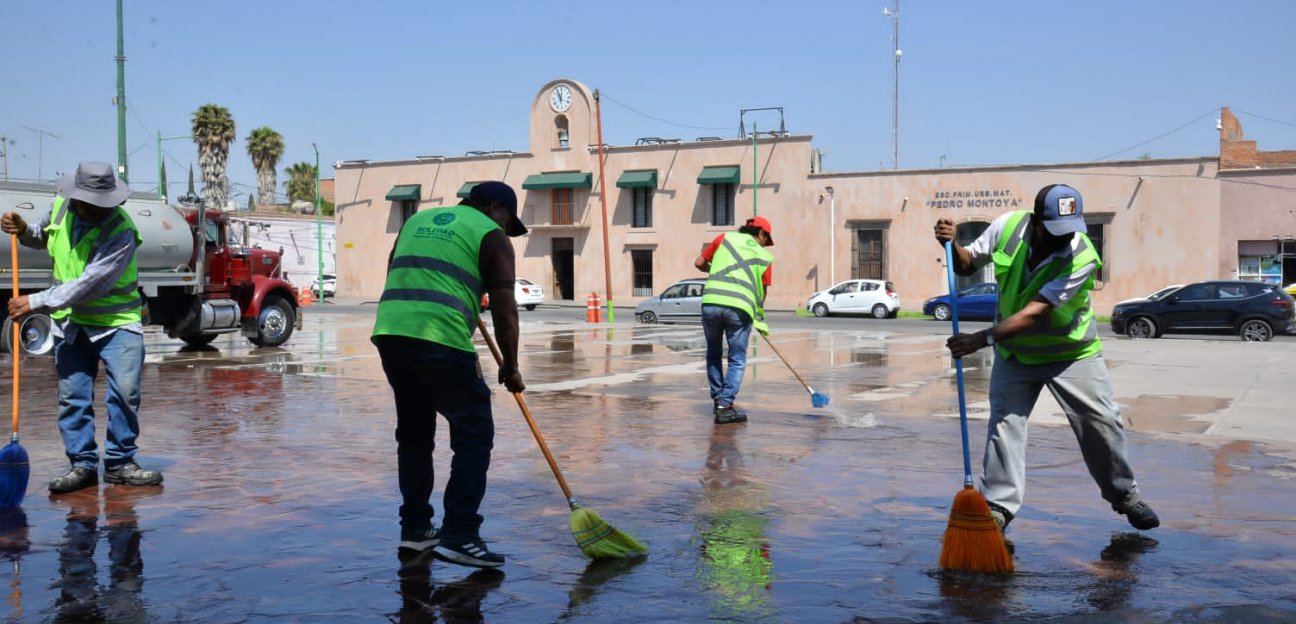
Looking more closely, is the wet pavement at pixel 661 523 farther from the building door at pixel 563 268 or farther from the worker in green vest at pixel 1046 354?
the building door at pixel 563 268

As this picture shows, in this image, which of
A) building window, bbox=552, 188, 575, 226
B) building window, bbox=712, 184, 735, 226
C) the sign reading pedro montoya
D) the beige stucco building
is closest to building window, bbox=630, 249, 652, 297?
the beige stucco building

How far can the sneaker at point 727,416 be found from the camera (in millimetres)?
9688

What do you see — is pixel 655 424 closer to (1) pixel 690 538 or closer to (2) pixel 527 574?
(1) pixel 690 538

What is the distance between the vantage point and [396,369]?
503 cm

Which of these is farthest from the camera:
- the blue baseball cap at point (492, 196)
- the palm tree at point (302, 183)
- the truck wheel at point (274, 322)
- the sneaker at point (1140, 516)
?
the palm tree at point (302, 183)

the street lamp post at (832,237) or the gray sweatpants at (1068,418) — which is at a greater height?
the street lamp post at (832,237)

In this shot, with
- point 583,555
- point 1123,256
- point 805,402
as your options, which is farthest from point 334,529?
point 1123,256

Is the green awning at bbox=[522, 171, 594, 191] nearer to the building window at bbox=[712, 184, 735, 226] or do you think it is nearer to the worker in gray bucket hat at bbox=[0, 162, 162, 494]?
the building window at bbox=[712, 184, 735, 226]

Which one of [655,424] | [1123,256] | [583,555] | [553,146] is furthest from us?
[553,146]

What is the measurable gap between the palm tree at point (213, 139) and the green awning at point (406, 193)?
13679 millimetres

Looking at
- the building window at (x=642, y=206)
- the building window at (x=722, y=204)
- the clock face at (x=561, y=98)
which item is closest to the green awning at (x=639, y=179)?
the building window at (x=642, y=206)

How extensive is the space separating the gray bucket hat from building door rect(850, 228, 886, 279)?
4208 cm

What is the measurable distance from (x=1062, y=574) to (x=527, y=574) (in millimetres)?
2216

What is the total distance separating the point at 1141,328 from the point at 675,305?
41.8 feet
